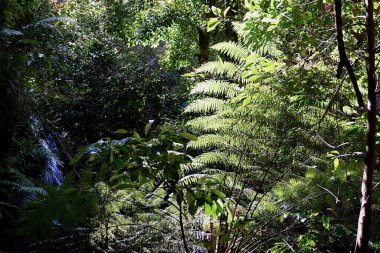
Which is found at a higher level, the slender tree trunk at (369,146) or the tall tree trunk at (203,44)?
the tall tree trunk at (203,44)

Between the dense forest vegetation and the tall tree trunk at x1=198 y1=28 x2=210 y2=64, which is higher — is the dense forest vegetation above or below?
below

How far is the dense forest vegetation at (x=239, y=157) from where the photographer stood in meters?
1.58

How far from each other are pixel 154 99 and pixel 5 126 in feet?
9.34

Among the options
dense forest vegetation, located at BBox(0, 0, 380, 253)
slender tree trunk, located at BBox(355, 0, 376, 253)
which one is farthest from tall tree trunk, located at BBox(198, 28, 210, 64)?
slender tree trunk, located at BBox(355, 0, 376, 253)

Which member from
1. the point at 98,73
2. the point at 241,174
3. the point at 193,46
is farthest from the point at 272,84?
the point at 193,46

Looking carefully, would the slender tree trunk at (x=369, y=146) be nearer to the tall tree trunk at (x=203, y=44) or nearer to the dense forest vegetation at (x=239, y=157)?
the dense forest vegetation at (x=239, y=157)

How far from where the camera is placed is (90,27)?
7.20 metres

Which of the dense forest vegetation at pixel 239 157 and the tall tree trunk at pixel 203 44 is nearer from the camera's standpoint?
the dense forest vegetation at pixel 239 157

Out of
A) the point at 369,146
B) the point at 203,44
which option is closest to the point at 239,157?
the point at 369,146

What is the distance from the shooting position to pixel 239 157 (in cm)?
269

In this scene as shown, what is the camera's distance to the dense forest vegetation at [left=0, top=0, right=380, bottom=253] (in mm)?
1579

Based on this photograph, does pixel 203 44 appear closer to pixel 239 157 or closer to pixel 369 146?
pixel 239 157

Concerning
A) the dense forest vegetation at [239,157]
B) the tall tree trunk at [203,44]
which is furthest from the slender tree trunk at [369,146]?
the tall tree trunk at [203,44]

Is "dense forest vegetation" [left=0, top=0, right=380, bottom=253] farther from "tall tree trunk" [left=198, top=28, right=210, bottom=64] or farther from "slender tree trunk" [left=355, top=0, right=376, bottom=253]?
"tall tree trunk" [left=198, top=28, right=210, bottom=64]
